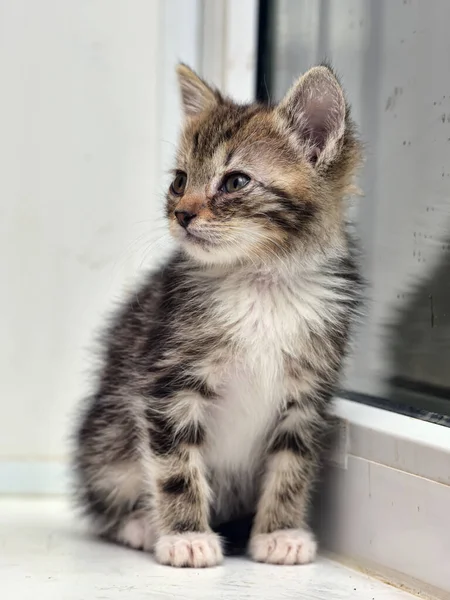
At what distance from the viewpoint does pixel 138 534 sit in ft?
5.70

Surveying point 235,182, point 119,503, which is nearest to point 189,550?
point 119,503

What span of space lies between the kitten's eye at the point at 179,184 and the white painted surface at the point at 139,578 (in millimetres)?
628

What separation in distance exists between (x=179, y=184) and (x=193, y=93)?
0.79 ft

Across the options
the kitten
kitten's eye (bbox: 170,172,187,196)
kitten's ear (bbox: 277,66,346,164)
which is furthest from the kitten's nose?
kitten's ear (bbox: 277,66,346,164)

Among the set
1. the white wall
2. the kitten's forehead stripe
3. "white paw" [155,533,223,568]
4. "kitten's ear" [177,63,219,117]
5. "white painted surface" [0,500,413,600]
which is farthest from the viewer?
the white wall

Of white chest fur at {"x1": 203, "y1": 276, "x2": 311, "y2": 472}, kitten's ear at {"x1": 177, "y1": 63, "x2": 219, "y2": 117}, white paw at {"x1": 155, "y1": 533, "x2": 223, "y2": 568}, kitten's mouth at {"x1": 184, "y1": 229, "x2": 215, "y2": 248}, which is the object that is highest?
kitten's ear at {"x1": 177, "y1": 63, "x2": 219, "y2": 117}

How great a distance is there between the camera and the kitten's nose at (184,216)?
5.23ft

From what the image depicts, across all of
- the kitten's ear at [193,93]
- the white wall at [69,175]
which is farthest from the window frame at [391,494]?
the white wall at [69,175]

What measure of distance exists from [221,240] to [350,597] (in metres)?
0.58

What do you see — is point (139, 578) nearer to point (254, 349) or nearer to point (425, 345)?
point (254, 349)

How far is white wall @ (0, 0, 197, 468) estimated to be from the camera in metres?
2.28

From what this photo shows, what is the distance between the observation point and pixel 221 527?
5.97 ft

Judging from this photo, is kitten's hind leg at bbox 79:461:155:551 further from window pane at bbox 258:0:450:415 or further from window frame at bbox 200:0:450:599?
window pane at bbox 258:0:450:415

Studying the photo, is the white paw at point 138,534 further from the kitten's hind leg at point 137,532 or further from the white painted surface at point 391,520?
the white painted surface at point 391,520
